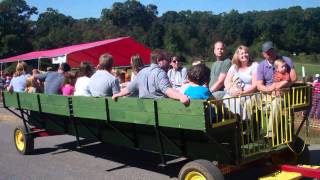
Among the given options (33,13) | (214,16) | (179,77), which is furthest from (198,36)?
(179,77)

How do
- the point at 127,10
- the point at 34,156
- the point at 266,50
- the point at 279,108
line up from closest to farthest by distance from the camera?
the point at 279,108 → the point at 266,50 → the point at 34,156 → the point at 127,10

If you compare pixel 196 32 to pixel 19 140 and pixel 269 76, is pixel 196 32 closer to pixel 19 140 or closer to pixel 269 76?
pixel 19 140

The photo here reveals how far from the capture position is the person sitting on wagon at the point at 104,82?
251 inches

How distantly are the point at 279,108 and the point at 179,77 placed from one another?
354cm

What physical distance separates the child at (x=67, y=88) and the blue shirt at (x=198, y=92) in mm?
3550

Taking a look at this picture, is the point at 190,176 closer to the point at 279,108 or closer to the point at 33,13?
the point at 279,108

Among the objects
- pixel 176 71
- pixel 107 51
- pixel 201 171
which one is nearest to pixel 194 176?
pixel 201 171

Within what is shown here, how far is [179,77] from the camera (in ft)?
28.0

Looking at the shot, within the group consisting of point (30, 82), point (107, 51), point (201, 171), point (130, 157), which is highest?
point (107, 51)

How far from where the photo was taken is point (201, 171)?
180 inches

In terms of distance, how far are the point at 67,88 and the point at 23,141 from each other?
134cm

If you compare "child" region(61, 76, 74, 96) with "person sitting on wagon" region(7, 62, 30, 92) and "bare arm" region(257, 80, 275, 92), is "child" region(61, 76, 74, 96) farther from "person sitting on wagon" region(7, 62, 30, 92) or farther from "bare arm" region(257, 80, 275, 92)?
"bare arm" region(257, 80, 275, 92)

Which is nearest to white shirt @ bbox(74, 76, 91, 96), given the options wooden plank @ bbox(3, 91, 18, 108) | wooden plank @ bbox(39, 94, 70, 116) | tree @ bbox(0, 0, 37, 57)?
wooden plank @ bbox(39, 94, 70, 116)

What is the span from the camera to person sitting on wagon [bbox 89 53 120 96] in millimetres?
6375
